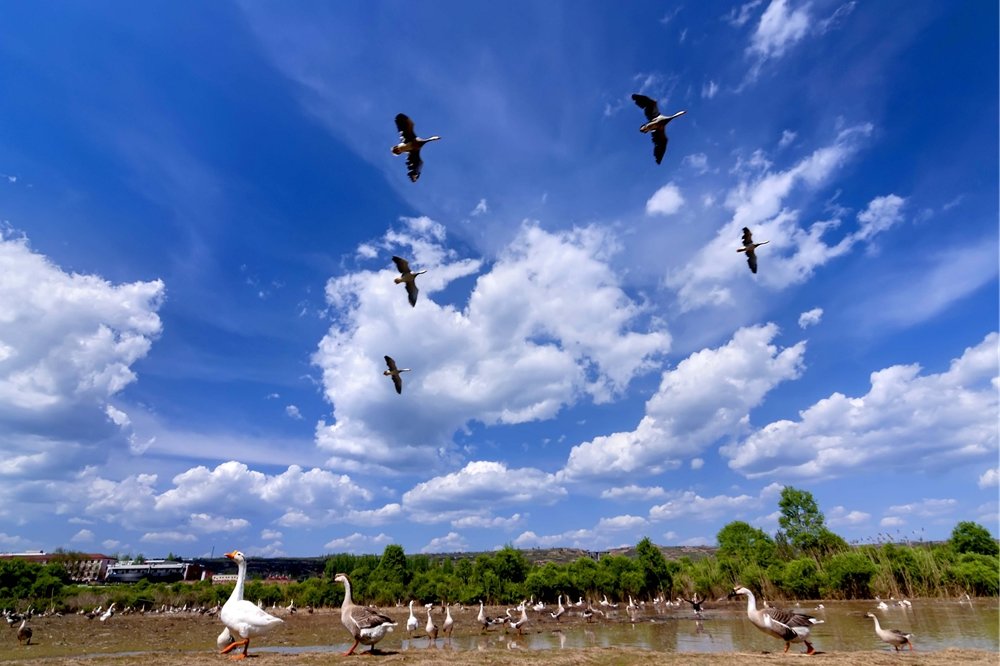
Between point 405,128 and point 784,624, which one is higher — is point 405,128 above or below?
above

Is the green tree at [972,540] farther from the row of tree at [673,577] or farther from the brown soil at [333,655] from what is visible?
the brown soil at [333,655]

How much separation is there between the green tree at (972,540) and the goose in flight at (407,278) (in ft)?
237

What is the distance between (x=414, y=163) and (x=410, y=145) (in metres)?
0.61

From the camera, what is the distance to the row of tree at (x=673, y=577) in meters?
53.2

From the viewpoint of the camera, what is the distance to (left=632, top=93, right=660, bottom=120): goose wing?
17.9 metres

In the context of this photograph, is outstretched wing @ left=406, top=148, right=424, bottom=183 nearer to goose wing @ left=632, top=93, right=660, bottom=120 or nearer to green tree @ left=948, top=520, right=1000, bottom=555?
goose wing @ left=632, top=93, right=660, bottom=120

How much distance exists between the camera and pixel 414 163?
680 inches

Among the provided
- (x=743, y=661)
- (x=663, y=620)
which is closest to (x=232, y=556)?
(x=743, y=661)

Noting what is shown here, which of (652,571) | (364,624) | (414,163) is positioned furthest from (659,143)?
(652,571)

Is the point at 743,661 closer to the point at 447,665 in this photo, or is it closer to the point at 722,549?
the point at 447,665

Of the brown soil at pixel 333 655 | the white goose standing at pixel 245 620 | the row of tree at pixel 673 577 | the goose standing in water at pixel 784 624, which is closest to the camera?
the white goose standing at pixel 245 620

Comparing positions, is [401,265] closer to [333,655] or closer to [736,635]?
[333,655]

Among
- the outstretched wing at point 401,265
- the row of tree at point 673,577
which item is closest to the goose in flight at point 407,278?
the outstretched wing at point 401,265

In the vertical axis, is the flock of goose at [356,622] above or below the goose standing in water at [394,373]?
below
